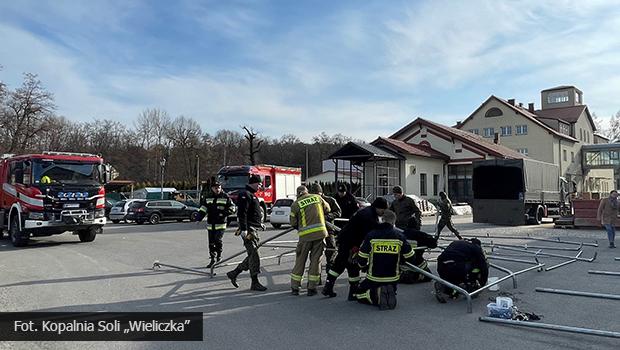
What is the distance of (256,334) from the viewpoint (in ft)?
18.5

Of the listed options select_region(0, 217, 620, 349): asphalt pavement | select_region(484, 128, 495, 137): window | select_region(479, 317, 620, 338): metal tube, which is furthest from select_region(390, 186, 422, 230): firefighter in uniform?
select_region(484, 128, 495, 137): window

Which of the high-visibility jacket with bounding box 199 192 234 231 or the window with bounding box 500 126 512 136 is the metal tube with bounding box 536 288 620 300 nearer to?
the high-visibility jacket with bounding box 199 192 234 231

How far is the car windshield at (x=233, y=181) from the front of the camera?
25375mm

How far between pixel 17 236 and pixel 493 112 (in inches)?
2229

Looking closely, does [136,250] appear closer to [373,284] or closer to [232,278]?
[232,278]

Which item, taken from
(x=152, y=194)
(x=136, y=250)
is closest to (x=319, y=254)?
(x=136, y=250)

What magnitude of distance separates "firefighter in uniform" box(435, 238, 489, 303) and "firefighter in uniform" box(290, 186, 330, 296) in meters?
1.97

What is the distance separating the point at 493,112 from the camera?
5984 cm

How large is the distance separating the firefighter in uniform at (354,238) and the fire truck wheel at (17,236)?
11.6 metres

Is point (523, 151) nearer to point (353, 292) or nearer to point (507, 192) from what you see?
point (507, 192)

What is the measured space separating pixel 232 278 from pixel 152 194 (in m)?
46.4

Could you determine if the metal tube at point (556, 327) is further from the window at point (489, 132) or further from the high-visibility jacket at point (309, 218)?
the window at point (489, 132)

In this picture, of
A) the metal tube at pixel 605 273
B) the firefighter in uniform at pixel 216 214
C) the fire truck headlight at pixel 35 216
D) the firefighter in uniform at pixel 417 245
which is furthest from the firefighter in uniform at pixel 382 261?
→ the fire truck headlight at pixel 35 216

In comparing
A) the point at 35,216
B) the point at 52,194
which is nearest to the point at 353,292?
the point at 52,194
